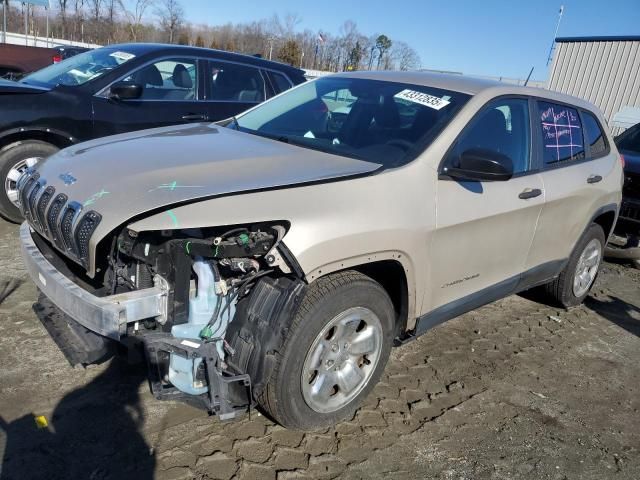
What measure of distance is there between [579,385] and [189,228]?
2915mm

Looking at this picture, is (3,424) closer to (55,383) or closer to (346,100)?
(55,383)

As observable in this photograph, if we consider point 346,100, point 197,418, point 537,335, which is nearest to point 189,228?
point 197,418

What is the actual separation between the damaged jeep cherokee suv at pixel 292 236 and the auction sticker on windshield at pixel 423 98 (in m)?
0.01

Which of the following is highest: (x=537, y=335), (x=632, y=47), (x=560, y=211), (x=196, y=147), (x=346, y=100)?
(x=632, y=47)

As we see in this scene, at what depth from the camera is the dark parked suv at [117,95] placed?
16.8 feet

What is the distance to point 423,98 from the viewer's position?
3391 millimetres

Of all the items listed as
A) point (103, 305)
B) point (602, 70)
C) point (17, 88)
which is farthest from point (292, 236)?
point (602, 70)

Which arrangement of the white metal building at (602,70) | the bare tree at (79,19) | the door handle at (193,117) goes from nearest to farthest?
the door handle at (193,117) → the white metal building at (602,70) → the bare tree at (79,19)

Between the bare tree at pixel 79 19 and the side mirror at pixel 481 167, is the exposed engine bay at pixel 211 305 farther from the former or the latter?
the bare tree at pixel 79 19

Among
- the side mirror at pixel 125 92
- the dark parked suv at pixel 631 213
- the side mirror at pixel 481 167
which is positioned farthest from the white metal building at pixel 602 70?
the side mirror at pixel 481 167

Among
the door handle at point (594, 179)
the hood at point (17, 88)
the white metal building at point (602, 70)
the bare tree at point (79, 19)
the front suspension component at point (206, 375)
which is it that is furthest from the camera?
the bare tree at point (79, 19)

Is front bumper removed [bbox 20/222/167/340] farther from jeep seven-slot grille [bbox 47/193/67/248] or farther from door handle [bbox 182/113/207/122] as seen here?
door handle [bbox 182/113/207/122]

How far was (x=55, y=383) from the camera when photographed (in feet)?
9.95

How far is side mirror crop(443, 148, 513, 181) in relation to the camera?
115 inches
